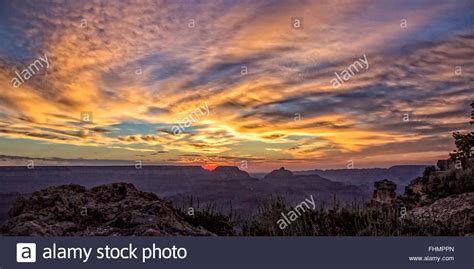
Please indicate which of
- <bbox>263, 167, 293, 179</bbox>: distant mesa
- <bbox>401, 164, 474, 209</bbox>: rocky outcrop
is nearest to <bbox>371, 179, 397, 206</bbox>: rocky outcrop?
<bbox>401, 164, 474, 209</bbox>: rocky outcrop

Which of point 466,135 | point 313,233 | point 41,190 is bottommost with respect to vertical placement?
point 313,233

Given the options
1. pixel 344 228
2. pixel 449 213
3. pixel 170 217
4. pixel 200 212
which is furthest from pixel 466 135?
pixel 170 217

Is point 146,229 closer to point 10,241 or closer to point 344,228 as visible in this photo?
point 10,241

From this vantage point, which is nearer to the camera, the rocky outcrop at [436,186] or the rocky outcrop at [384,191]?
the rocky outcrop at [436,186]

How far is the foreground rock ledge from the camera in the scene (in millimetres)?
8391

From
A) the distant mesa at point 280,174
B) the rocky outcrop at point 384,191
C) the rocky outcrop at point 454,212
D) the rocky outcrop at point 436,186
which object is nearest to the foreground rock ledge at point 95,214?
the rocky outcrop at point 454,212

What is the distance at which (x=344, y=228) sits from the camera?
10.4 m

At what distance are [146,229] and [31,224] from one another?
75.0 inches

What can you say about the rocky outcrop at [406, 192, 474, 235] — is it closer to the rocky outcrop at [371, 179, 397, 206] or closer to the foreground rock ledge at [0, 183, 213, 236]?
the rocky outcrop at [371, 179, 397, 206]

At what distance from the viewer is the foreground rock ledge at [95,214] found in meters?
8.39

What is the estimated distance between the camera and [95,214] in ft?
30.2

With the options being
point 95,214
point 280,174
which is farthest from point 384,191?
point 280,174

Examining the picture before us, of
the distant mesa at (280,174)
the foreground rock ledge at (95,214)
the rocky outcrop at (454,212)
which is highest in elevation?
the distant mesa at (280,174)

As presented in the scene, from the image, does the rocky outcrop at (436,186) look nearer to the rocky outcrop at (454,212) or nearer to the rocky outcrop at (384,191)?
the rocky outcrop at (454,212)
